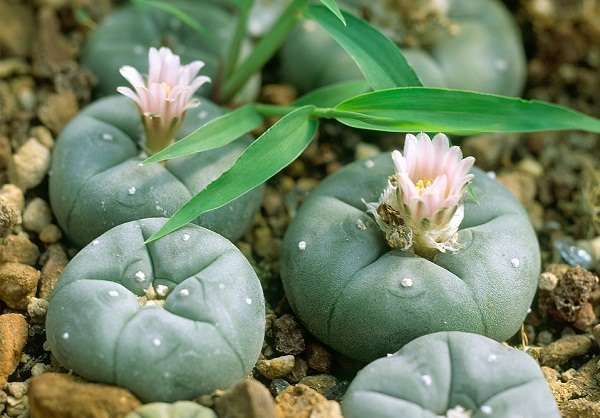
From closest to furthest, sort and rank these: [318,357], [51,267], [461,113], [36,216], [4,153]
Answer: [461,113]
[318,357]
[51,267]
[36,216]
[4,153]

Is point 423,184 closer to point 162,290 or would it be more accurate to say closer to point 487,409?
point 487,409

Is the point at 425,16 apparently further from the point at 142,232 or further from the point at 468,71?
the point at 142,232

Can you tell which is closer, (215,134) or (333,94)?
(215,134)

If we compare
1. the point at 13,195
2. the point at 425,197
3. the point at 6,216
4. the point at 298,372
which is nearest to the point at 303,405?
the point at 298,372

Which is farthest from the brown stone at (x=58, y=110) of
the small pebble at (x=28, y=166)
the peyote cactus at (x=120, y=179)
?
the peyote cactus at (x=120, y=179)

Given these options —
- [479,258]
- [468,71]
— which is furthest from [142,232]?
[468,71]

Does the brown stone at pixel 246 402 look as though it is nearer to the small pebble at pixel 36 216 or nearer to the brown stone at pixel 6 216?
the brown stone at pixel 6 216

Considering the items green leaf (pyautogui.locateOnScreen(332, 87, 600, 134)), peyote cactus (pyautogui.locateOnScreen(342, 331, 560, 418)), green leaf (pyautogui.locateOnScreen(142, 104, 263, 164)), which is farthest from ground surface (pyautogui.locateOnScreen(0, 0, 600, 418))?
green leaf (pyautogui.locateOnScreen(332, 87, 600, 134))
